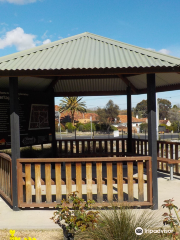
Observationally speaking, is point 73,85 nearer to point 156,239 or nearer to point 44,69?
point 44,69

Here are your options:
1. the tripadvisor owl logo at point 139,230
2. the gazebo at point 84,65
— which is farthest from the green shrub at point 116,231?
the gazebo at point 84,65

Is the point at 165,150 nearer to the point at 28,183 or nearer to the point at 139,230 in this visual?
the point at 28,183

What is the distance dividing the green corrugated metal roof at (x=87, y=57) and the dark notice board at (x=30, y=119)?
2.14 meters

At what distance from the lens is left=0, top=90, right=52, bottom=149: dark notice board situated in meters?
7.07

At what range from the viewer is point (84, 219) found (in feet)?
10.3

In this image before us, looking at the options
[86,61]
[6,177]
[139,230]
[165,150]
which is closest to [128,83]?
[165,150]

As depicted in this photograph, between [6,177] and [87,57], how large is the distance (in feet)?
9.70

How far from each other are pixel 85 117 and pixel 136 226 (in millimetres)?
64561

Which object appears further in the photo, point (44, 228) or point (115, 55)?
point (115, 55)

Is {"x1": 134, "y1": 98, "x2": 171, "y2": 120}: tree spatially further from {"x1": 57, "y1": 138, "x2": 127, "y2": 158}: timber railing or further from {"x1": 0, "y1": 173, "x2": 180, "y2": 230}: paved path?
{"x1": 0, "y1": 173, "x2": 180, "y2": 230}: paved path

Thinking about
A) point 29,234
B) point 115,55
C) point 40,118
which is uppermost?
point 115,55

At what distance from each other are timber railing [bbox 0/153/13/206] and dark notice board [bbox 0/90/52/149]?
1512 mm

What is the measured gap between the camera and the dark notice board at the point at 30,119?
23.2 feet

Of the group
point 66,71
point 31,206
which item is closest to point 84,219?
point 31,206
